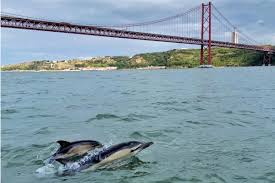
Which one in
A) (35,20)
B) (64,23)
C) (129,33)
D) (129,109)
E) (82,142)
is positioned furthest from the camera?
(129,33)

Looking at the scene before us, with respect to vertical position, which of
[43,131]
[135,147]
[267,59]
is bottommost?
[43,131]

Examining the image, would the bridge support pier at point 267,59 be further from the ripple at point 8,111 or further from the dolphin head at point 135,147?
the dolphin head at point 135,147

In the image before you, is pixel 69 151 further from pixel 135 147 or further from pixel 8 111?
pixel 8 111

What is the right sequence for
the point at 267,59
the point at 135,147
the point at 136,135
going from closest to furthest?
1. the point at 135,147
2. the point at 136,135
3. the point at 267,59

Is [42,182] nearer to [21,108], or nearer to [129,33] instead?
[21,108]

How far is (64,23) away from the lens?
3206 inches

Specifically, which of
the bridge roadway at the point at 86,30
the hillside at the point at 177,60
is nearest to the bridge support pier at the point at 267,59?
the hillside at the point at 177,60

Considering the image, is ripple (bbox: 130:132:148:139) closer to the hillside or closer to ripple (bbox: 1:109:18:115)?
ripple (bbox: 1:109:18:115)

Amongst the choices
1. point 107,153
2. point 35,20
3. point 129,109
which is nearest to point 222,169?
point 107,153

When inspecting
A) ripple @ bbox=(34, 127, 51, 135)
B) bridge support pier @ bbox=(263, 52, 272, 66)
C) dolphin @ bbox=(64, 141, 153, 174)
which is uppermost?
bridge support pier @ bbox=(263, 52, 272, 66)

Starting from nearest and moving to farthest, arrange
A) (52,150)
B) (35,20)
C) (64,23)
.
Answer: (52,150)
(35,20)
(64,23)

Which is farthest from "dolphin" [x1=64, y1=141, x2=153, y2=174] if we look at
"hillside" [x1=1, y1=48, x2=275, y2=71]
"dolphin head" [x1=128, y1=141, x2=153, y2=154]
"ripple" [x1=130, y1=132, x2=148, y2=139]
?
"hillside" [x1=1, y1=48, x2=275, y2=71]

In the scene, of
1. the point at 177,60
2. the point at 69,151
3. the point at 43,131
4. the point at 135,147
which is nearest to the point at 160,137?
the point at 135,147

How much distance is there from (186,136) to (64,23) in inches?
2787
